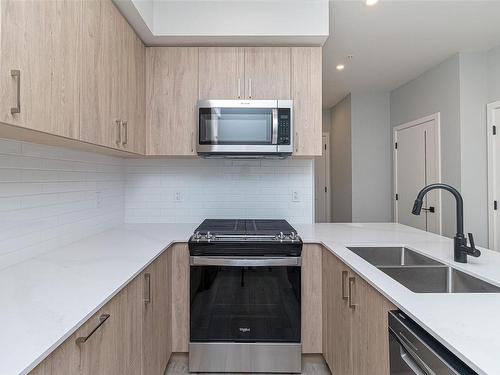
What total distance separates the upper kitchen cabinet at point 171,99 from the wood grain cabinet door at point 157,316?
0.83m

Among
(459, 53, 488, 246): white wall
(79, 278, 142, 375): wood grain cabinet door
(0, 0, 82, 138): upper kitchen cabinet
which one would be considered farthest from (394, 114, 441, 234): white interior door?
(0, 0, 82, 138): upper kitchen cabinet

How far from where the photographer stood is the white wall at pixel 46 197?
4.18 ft

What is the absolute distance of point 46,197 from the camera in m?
1.51

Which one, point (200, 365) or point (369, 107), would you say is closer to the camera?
point (200, 365)

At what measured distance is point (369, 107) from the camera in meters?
4.45

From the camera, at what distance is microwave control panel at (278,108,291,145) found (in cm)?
202

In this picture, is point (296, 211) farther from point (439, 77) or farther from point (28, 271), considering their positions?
point (439, 77)

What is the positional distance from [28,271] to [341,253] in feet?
4.83

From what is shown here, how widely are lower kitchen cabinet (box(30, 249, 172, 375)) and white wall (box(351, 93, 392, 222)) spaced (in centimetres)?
348

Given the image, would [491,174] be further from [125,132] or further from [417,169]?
[125,132]

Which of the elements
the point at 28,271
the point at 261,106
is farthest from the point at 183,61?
the point at 28,271

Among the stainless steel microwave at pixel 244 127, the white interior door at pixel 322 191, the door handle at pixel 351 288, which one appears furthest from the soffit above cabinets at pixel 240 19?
the white interior door at pixel 322 191

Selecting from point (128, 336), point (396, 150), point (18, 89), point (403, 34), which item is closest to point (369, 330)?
point (128, 336)

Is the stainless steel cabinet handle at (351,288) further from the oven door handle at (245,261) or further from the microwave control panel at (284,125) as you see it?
the microwave control panel at (284,125)
